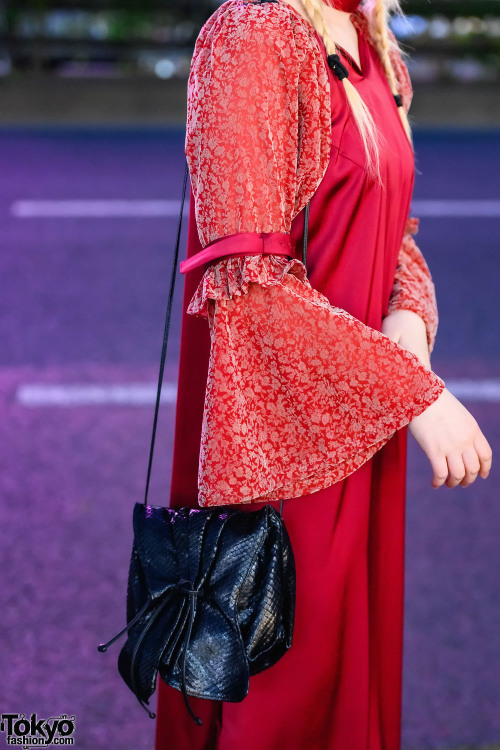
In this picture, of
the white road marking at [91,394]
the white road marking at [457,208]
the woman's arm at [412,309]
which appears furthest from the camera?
the white road marking at [457,208]

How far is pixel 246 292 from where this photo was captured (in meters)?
1.03

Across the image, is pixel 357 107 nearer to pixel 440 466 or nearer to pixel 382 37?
pixel 382 37

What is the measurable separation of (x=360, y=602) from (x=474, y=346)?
3.11 metres

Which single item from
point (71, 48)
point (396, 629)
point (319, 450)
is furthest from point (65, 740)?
point (71, 48)

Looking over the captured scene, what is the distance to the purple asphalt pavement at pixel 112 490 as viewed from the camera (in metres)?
2.12

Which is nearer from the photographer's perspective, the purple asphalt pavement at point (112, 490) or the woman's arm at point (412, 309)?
the woman's arm at point (412, 309)

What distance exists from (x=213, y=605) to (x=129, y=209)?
5.30 metres

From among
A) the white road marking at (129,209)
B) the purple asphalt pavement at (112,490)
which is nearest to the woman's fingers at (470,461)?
the purple asphalt pavement at (112,490)

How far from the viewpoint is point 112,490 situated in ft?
9.84

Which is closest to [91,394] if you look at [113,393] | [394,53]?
[113,393]

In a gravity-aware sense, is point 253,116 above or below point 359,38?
below

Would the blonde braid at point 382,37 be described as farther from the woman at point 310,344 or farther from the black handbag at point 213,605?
the black handbag at point 213,605

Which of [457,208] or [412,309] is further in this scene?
[457,208]

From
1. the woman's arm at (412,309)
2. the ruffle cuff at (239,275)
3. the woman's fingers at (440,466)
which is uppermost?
the ruffle cuff at (239,275)
